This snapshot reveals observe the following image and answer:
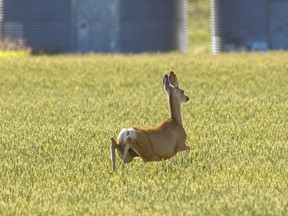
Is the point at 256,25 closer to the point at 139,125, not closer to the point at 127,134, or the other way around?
the point at 139,125

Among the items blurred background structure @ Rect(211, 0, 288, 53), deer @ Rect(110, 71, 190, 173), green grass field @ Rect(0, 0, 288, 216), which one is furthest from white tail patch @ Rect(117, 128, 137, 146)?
blurred background structure @ Rect(211, 0, 288, 53)

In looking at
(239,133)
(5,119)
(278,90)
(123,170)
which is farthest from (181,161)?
(278,90)

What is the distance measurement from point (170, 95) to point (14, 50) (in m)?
35.3

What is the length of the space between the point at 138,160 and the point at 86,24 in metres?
34.9

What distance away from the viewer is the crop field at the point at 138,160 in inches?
386

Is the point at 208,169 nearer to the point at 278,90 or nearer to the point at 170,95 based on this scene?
the point at 170,95

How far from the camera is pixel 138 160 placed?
13000 millimetres

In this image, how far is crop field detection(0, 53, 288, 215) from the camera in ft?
32.1

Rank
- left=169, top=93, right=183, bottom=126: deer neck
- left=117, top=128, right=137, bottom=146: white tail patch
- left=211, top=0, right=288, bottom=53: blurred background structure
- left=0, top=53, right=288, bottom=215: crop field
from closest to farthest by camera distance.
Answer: left=0, top=53, right=288, bottom=215: crop field
left=117, top=128, right=137, bottom=146: white tail patch
left=169, top=93, right=183, bottom=126: deer neck
left=211, top=0, right=288, bottom=53: blurred background structure

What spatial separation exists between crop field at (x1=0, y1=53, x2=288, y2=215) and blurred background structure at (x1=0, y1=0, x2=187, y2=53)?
14959 mm

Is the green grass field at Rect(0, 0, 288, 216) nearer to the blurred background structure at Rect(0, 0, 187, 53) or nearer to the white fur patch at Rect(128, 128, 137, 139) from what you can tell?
the white fur patch at Rect(128, 128, 137, 139)

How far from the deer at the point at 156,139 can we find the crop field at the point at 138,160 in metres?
0.26

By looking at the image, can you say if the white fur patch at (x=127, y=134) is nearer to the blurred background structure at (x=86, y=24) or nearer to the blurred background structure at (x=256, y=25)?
the blurred background structure at (x=86, y=24)

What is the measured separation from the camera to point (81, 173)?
1160 cm
